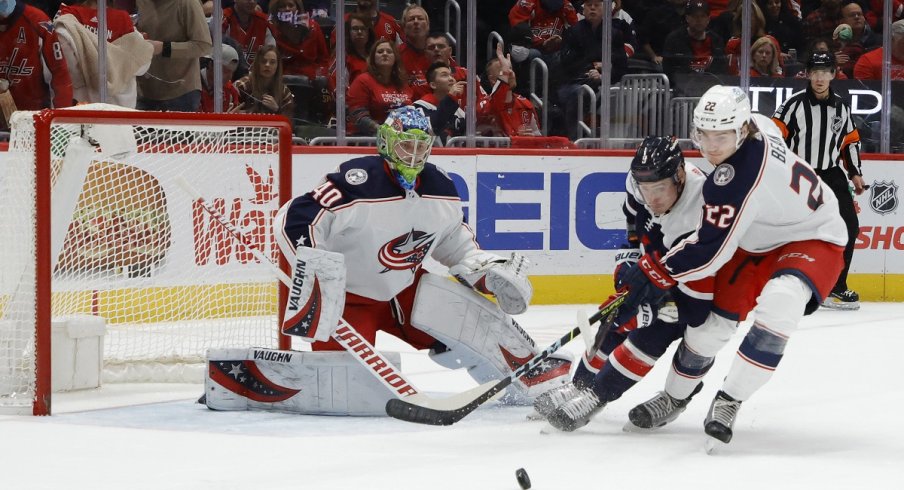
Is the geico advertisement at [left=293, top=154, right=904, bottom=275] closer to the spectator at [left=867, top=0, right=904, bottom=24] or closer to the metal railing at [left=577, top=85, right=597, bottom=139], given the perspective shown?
the metal railing at [left=577, top=85, right=597, bottom=139]

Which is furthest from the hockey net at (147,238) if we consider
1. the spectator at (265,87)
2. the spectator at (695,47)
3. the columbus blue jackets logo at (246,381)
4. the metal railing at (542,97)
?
the spectator at (695,47)

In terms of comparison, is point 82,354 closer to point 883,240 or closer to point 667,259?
point 667,259

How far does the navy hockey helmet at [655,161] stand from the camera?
131 inches

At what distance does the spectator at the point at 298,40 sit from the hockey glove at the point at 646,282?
122 inches

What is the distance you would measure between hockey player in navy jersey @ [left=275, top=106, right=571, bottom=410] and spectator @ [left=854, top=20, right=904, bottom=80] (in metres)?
3.92

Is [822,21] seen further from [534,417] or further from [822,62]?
[534,417]

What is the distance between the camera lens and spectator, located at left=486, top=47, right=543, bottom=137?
6.56 meters

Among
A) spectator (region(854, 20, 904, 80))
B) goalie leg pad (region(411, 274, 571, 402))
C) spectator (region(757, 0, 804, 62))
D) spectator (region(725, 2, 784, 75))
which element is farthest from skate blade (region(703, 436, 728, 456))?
spectator (region(854, 20, 904, 80))

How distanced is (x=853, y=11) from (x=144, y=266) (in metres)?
4.28

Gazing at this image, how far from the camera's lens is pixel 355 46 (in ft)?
20.4

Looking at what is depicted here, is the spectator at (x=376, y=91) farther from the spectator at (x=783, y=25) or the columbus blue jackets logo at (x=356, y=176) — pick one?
the columbus blue jackets logo at (x=356, y=176)

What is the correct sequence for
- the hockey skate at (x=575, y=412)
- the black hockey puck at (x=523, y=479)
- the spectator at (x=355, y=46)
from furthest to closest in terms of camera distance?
the spectator at (x=355, y=46) < the hockey skate at (x=575, y=412) < the black hockey puck at (x=523, y=479)

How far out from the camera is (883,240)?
278 inches

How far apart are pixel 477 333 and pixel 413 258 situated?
0.94 feet
